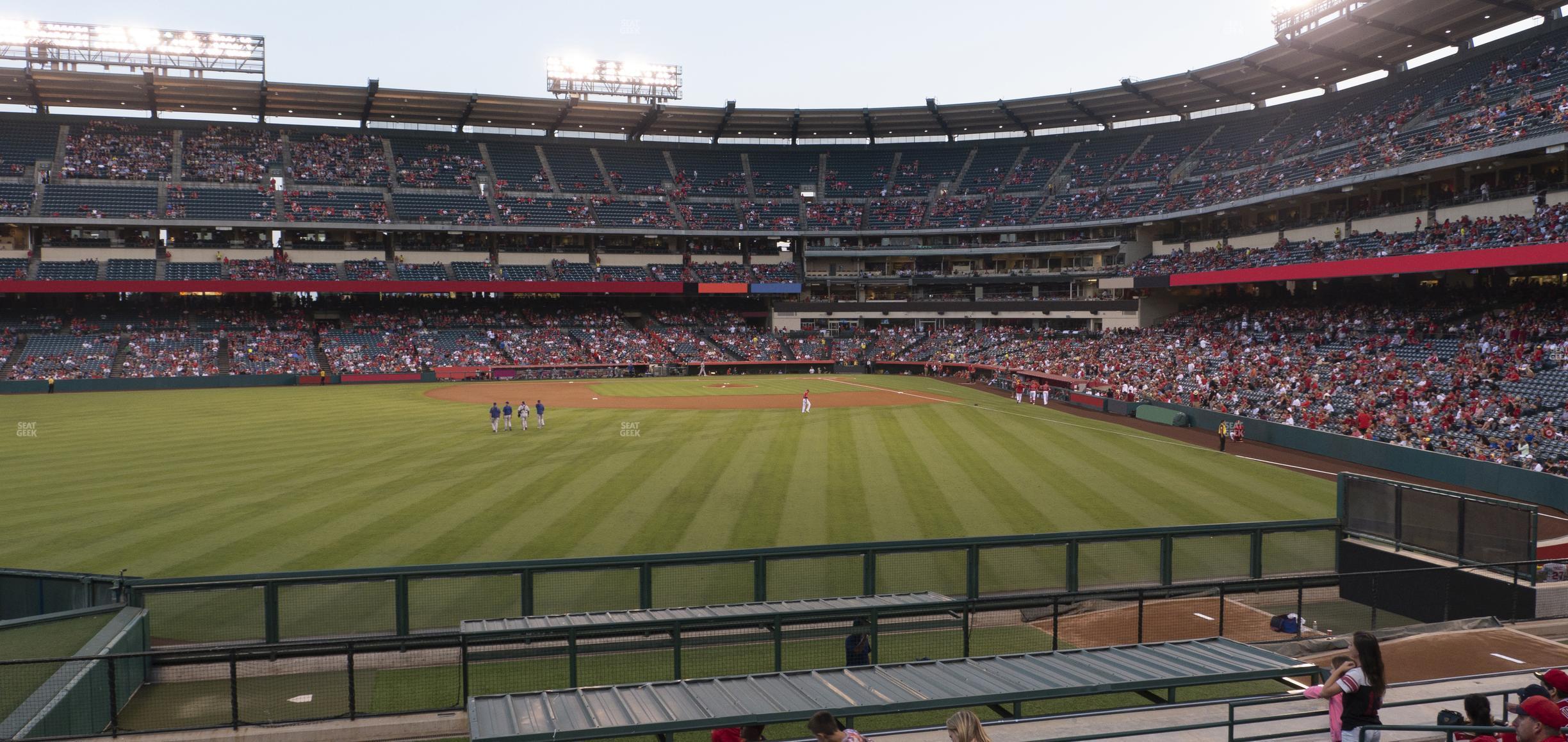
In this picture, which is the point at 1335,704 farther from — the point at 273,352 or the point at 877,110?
the point at 877,110

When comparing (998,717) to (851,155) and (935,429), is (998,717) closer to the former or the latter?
(935,429)

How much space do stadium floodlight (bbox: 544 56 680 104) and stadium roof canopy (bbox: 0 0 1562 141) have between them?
1.89 m

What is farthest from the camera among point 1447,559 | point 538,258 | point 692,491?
point 538,258

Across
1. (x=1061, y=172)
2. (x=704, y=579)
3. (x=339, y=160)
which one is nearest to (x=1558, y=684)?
(x=704, y=579)

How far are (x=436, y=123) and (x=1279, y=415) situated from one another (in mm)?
72619

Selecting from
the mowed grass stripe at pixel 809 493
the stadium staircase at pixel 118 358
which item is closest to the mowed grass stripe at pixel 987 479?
the mowed grass stripe at pixel 809 493

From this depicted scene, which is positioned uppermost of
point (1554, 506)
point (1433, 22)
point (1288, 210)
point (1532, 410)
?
point (1433, 22)

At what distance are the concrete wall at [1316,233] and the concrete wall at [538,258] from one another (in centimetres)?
5451

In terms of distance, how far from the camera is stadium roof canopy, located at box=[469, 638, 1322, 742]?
682 cm

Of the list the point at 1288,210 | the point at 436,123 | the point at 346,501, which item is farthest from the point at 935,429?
the point at 436,123

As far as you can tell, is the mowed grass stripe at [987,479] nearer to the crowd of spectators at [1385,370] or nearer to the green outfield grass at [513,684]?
the green outfield grass at [513,684]

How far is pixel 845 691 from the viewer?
7504mm

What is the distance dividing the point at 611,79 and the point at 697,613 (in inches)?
2988

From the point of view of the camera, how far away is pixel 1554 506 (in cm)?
2197
